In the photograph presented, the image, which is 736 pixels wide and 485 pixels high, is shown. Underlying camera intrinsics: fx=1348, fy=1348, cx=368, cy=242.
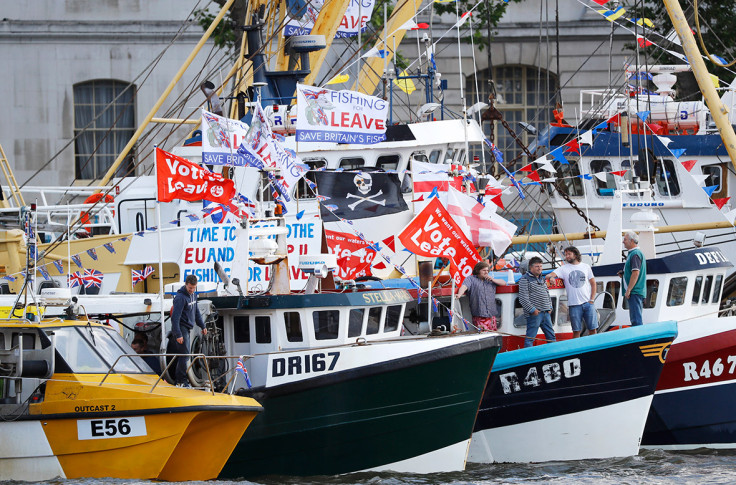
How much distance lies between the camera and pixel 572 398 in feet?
61.2

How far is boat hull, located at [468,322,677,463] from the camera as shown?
18359mm

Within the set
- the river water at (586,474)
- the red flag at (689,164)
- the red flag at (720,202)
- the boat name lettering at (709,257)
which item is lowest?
the river water at (586,474)

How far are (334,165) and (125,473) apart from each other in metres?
8.51

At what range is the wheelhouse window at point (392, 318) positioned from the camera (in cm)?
1767

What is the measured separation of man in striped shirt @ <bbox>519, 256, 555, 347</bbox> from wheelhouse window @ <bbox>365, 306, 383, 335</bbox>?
2492mm

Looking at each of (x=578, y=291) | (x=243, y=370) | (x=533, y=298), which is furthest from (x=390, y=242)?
(x=243, y=370)

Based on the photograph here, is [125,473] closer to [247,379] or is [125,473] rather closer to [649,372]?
[247,379]

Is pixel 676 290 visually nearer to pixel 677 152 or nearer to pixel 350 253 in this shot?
pixel 350 253

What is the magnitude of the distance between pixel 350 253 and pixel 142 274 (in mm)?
3669

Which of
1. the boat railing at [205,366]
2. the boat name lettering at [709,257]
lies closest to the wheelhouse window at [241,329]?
the boat railing at [205,366]

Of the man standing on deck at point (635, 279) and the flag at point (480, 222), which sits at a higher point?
the flag at point (480, 222)

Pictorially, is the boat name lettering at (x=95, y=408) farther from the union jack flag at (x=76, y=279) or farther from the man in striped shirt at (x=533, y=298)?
the man in striped shirt at (x=533, y=298)

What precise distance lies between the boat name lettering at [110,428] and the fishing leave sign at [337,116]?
5.10 metres

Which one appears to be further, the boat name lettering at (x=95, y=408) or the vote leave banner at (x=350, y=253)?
the vote leave banner at (x=350, y=253)
